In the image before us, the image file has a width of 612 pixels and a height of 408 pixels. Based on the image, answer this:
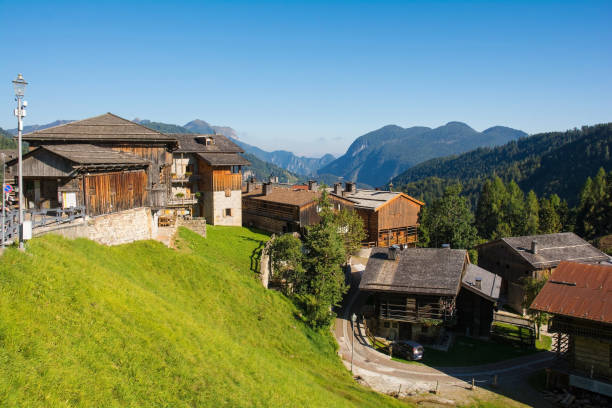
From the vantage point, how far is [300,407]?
57.3ft

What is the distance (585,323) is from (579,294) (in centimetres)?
206

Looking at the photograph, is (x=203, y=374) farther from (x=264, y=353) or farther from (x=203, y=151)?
(x=203, y=151)

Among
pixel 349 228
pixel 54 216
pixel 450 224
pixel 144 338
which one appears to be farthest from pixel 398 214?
pixel 144 338

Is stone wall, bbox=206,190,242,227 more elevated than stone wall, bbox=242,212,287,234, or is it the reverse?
stone wall, bbox=206,190,242,227

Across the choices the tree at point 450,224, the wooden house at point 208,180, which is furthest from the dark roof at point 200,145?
the tree at point 450,224

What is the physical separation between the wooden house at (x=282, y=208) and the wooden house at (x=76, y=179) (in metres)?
24.2

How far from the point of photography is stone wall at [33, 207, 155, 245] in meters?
21.8

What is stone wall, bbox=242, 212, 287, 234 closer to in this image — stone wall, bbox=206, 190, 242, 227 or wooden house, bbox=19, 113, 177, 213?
stone wall, bbox=206, 190, 242, 227

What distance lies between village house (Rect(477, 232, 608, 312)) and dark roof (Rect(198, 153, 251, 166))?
107 feet

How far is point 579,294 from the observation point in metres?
29.2

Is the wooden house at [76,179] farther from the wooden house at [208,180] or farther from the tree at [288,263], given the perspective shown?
the wooden house at [208,180]

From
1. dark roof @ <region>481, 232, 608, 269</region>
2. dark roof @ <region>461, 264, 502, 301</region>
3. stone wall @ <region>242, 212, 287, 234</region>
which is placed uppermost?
stone wall @ <region>242, 212, 287, 234</region>

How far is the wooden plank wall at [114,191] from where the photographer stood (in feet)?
81.2

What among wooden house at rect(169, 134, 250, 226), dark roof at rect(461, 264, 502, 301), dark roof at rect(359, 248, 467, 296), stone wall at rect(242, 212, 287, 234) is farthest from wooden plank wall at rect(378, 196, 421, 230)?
wooden house at rect(169, 134, 250, 226)
